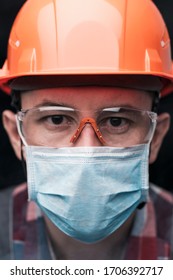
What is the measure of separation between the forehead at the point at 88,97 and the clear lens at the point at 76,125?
30 mm

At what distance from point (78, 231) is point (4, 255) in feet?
2.31

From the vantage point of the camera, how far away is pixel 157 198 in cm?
326

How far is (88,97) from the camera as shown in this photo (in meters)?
2.54

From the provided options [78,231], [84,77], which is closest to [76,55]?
[84,77]

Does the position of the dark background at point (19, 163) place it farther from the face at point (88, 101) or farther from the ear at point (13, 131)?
the face at point (88, 101)

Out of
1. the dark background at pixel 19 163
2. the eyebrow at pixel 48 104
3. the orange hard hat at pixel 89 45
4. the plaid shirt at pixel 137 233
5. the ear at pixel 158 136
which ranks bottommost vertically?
the plaid shirt at pixel 137 233

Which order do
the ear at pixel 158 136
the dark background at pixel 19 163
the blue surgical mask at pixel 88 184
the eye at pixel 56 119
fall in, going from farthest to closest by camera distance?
the dark background at pixel 19 163, the ear at pixel 158 136, the eye at pixel 56 119, the blue surgical mask at pixel 88 184

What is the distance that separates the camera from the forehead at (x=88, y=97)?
254 cm

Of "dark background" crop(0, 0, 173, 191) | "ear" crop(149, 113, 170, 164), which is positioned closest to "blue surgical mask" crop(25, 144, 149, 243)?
"ear" crop(149, 113, 170, 164)

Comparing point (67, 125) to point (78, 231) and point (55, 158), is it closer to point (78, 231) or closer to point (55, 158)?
point (55, 158)

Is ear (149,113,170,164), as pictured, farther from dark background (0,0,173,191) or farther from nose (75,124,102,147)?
dark background (0,0,173,191)

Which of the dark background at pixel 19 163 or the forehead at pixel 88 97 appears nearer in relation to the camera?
the forehead at pixel 88 97

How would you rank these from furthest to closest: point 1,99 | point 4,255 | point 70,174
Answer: point 1,99 < point 4,255 < point 70,174

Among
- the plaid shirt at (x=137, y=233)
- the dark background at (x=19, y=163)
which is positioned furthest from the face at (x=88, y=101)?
the dark background at (x=19, y=163)
